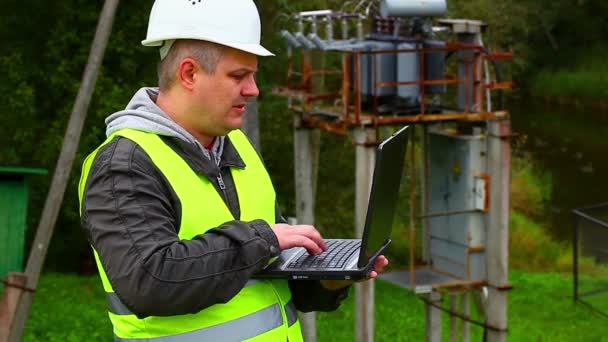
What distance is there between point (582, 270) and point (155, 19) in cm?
1785

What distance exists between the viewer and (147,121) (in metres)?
2.73

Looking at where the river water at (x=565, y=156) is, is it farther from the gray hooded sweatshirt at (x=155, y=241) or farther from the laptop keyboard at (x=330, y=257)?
the gray hooded sweatshirt at (x=155, y=241)

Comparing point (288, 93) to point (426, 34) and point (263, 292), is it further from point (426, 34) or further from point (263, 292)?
point (263, 292)

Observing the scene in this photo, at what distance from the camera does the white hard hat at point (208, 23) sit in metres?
2.67

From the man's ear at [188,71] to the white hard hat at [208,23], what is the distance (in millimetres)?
57

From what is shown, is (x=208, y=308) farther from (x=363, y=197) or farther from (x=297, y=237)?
(x=363, y=197)

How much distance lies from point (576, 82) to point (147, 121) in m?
37.7

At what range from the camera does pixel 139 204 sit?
2541mm

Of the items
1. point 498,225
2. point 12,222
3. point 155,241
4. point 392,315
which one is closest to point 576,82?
point 392,315

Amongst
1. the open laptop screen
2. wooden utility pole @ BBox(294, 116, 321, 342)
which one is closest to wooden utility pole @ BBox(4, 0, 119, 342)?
wooden utility pole @ BBox(294, 116, 321, 342)

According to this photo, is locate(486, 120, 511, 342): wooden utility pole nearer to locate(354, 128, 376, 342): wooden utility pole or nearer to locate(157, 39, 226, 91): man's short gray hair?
locate(354, 128, 376, 342): wooden utility pole

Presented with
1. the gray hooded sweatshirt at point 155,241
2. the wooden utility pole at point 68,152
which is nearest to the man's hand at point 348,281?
the gray hooded sweatshirt at point 155,241

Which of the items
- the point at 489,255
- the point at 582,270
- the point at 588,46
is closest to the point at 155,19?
the point at 489,255

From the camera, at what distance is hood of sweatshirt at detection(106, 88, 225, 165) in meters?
2.71
